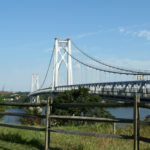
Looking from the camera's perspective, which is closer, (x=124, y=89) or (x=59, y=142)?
(x=59, y=142)

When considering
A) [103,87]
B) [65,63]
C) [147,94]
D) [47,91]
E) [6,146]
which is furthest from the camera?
[65,63]

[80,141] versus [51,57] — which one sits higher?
[51,57]

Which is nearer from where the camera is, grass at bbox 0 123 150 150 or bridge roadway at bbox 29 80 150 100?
grass at bbox 0 123 150 150

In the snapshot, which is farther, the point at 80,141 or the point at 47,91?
the point at 47,91

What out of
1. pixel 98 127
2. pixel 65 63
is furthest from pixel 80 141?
pixel 65 63

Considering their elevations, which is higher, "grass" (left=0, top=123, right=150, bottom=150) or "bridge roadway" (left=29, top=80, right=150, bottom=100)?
"bridge roadway" (left=29, top=80, right=150, bottom=100)

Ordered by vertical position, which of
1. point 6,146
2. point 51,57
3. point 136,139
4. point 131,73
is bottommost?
point 6,146

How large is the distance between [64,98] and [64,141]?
2655 centimetres

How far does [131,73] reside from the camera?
41.3 meters

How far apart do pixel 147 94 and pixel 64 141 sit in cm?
2643

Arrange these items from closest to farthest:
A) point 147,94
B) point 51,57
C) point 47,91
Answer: point 147,94, point 47,91, point 51,57

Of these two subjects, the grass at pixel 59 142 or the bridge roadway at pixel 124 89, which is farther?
the bridge roadway at pixel 124 89

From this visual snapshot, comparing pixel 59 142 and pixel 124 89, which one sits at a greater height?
pixel 124 89

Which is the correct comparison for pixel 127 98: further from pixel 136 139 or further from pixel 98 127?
pixel 136 139
